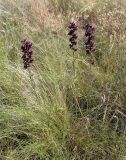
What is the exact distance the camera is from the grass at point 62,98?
2.67 m

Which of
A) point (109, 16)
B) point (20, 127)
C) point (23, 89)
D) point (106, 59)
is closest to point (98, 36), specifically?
point (109, 16)

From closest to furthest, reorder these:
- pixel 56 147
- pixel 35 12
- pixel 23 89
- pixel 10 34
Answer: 1. pixel 56 147
2. pixel 23 89
3. pixel 10 34
4. pixel 35 12

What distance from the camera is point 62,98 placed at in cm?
287

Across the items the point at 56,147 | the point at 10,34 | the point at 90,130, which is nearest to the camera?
the point at 56,147

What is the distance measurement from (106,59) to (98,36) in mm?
459

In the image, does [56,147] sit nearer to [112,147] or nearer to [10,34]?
[112,147]

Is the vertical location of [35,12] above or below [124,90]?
above

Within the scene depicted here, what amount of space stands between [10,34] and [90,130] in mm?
1703

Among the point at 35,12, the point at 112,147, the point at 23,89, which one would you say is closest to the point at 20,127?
the point at 23,89

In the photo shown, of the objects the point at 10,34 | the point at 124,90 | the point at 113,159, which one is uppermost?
the point at 10,34

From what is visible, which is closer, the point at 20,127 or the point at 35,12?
the point at 20,127

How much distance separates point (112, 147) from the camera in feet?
8.74

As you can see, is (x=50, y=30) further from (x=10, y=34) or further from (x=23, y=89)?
(x=23, y=89)

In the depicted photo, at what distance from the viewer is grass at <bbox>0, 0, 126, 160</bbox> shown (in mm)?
2674
